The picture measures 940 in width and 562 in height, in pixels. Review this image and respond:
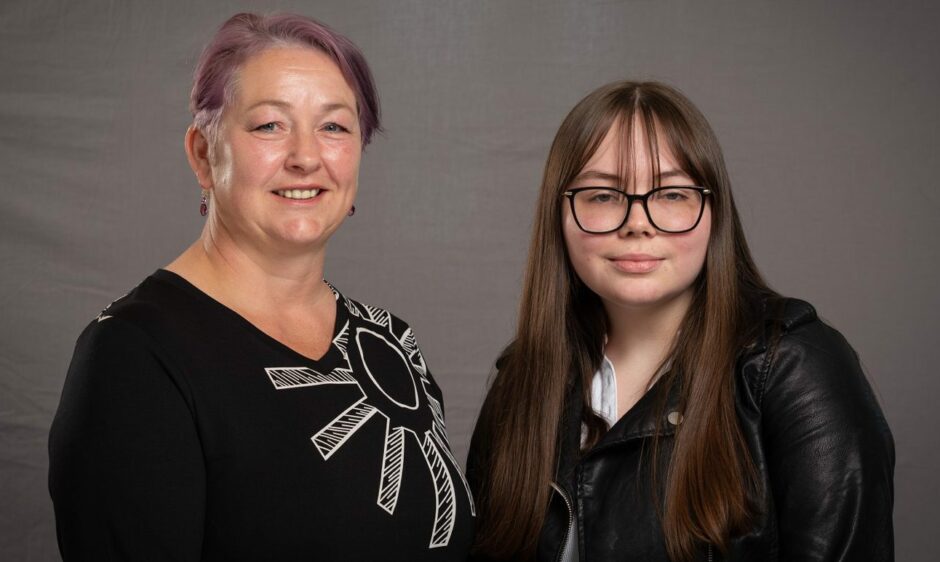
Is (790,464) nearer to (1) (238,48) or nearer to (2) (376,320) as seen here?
(2) (376,320)

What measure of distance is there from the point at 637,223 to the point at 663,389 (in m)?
0.37

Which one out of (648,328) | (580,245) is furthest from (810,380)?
(580,245)

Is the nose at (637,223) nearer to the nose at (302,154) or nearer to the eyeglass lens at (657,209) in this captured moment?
the eyeglass lens at (657,209)

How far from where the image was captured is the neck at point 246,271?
2252 millimetres

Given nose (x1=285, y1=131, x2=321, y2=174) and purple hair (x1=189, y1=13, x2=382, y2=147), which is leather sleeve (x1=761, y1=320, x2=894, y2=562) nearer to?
nose (x1=285, y1=131, x2=321, y2=174)

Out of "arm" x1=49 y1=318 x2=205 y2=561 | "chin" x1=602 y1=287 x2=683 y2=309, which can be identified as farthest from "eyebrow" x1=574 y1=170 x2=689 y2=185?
"arm" x1=49 y1=318 x2=205 y2=561

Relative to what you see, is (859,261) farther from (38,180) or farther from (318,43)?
(38,180)

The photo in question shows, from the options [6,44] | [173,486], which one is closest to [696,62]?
[6,44]

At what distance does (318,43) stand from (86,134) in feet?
6.68

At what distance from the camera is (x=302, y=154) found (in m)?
2.26

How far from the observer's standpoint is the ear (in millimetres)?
2330

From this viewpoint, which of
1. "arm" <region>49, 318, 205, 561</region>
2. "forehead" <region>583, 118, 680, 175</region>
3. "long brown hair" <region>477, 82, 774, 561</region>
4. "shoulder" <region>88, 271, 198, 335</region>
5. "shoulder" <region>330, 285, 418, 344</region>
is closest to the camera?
"arm" <region>49, 318, 205, 561</region>

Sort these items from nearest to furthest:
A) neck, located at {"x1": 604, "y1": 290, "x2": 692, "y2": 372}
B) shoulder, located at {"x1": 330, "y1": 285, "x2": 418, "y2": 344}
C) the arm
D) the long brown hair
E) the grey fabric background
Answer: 1. the arm
2. the long brown hair
3. neck, located at {"x1": 604, "y1": 290, "x2": 692, "y2": 372}
4. shoulder, located at {"x1": 330, "y1": 285, "x2": 418, "y2": 344}
5. the grey fabric background

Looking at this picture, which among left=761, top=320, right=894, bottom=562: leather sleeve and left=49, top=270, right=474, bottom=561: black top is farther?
left=761, top=320, right=894, bottom=562: leather sleeve
